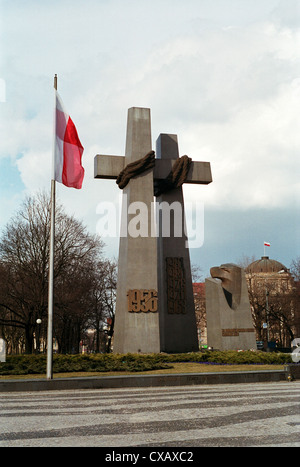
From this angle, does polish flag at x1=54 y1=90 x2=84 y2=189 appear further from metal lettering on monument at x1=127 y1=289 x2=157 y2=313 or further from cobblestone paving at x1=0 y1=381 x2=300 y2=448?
metal lettering on monument at x1=127 y1=289 x2=157 y2=313

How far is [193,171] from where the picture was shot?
28.4 metres

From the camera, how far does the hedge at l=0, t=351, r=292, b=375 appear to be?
18.3 metres

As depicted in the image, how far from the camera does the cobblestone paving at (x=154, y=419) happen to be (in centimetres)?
671

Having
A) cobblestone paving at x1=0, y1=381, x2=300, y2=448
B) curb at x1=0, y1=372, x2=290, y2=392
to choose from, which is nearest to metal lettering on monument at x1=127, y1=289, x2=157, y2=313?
curb at x1=0, y1=372, x2=290, y2=392

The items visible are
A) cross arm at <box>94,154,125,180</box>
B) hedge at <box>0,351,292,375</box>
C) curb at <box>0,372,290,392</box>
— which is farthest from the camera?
cross arm at <box>94,154,125,180</box>

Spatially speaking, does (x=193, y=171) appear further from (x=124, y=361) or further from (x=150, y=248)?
(x=124, y=361)

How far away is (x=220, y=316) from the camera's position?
94.1 feet

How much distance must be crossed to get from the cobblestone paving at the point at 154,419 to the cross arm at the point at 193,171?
16.7 meters

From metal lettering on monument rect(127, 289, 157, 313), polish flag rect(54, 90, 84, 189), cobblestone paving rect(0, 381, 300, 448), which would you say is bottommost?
cobblestone paving rect(0, 381, 300, 448)

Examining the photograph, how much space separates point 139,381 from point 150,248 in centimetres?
1050

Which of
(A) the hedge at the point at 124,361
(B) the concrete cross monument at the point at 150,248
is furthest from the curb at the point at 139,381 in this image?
(B) the concrete cross monument at the point at 150,248

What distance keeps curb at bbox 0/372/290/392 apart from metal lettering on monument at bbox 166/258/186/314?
33.8 feet

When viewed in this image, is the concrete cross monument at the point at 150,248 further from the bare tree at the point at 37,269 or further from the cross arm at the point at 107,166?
the bare tree at the point at 37,269
